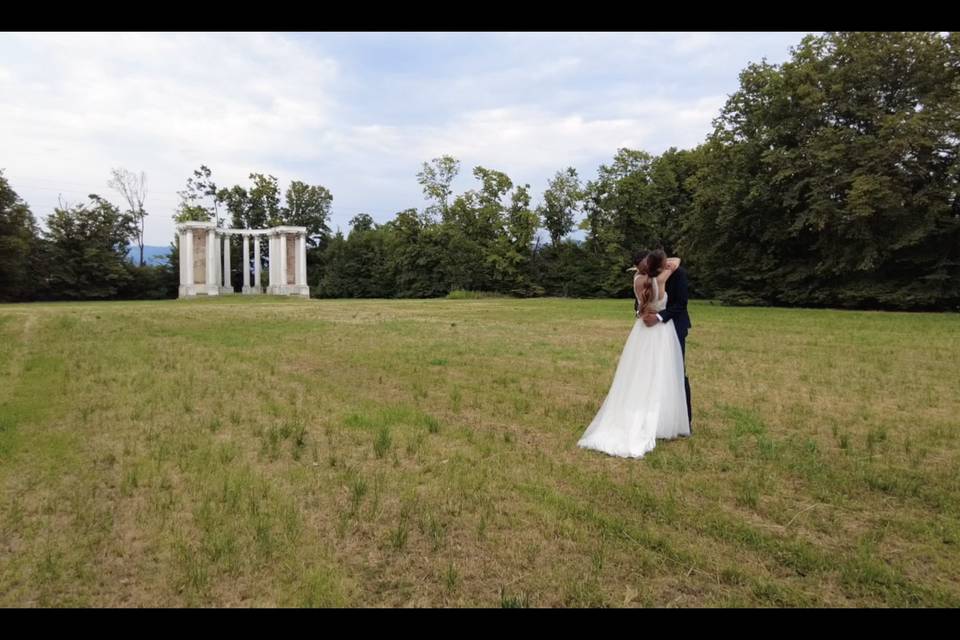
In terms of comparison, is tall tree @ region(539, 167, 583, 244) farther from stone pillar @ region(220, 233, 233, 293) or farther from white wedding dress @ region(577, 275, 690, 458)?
white wedding dress @ region(577, 275, 690, 458)

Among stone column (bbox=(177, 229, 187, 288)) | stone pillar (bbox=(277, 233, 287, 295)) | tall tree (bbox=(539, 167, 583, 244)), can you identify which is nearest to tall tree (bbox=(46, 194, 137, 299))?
stone column (bbox=(177, 229, 187, 288))

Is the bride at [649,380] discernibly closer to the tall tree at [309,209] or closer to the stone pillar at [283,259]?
the stone pillar at [283,259]

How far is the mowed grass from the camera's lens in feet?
10.6

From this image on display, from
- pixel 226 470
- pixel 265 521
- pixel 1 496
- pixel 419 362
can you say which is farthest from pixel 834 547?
pixel 419 362

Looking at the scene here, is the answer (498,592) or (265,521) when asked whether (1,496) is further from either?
(498,592)

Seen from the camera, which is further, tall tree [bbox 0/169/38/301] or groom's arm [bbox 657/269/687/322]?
tall tree [bbox 0/169/38/301]

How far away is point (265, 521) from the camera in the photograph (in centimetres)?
398

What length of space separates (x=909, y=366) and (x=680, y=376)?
Answer: 7566mm

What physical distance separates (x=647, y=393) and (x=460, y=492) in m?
Answer: 2.62

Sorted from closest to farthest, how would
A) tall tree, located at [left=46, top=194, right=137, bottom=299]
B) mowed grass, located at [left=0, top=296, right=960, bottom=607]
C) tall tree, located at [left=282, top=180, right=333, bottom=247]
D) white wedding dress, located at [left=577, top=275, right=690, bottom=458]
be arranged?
mowed grass, located at [left=0, top=296, right=960, bottom=607]
white wedding dress, located at [left=577, top=275, right=690, bottom=458]
tall tree, located at [left=46, top=194, right=137, bottom=299]
tall tree, located at [left=282, top=180, right=333, bottom=247]

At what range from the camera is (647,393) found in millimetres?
6168

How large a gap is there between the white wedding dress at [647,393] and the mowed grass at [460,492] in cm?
25

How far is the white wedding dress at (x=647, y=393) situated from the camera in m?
6.02

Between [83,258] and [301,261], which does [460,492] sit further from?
[83,258]
